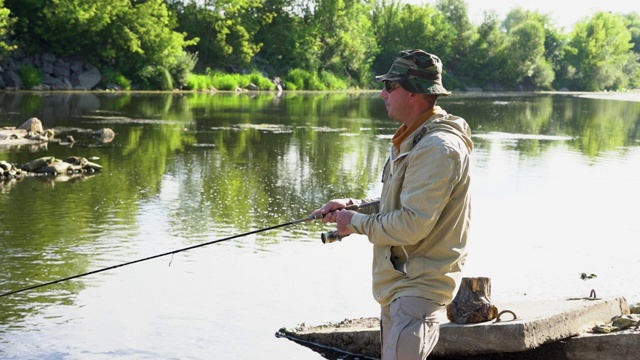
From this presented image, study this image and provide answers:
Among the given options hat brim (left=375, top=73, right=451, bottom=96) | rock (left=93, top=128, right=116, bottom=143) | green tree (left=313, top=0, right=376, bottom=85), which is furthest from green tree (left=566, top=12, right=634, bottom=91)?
hat brim (left=375, top=73, right=451, bottom=96)

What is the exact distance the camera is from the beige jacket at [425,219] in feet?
13.9

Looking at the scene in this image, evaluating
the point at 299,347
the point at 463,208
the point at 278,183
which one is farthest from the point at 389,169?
the point at 278,183

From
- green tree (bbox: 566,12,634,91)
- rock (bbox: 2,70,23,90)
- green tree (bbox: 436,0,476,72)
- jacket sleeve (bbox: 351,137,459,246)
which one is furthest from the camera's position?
green tree (bbox: 566,12,634,91)

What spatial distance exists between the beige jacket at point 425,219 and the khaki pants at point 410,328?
5 centimetres

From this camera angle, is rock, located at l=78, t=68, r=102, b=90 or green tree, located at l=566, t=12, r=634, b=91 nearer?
rock, located at l=78, t=68, r=102, b=90

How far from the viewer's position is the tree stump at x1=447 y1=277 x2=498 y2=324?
6.93 meters

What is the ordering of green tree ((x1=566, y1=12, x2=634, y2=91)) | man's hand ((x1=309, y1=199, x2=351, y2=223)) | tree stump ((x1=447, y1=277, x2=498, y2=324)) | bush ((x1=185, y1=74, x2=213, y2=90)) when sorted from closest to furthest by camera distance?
man's hand ((x1=309, y1=199, x2=351, y2=223)), tree stump ((x1=447, y1=277, x2=498, y2=324)), bush ((x1=185, y1=74, x2=213, y2=90)), green tree ((x1=566, y1=12, x2=634, y2=91))

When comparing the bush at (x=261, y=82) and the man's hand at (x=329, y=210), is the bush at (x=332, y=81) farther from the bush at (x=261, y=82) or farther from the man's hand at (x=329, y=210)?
the man's hand at (x=329, y=210)

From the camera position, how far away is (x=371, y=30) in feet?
319

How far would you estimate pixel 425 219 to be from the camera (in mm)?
4234

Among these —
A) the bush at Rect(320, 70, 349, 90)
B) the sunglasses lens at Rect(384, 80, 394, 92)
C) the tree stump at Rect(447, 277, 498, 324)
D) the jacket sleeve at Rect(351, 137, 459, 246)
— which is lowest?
the bush at Rect(320, 70, 349, 90)

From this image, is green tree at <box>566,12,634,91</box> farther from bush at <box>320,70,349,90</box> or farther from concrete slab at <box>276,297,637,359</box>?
concrete slab at <box>276,297,637,359</box>

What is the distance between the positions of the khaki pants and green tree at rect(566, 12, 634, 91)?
388 ft

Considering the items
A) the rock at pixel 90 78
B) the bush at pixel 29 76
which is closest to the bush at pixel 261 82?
the rock at pixel 90 78
